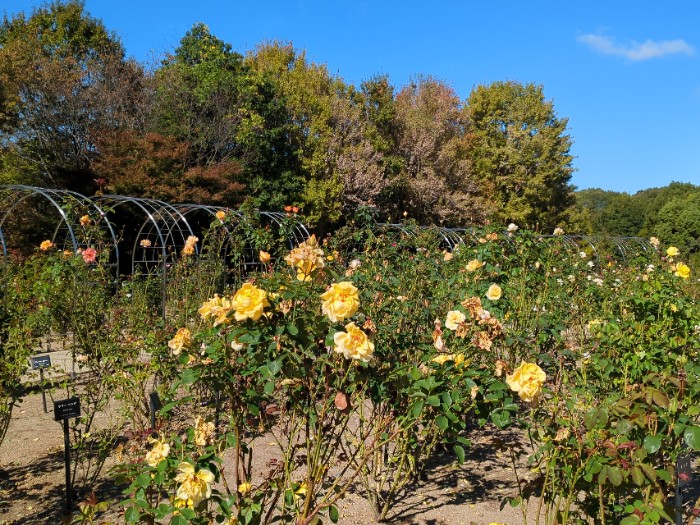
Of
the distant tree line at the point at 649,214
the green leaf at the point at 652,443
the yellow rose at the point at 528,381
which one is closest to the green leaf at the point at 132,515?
the yellow rose at the point at 528,381

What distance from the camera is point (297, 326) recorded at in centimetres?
179

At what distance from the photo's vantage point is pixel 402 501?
3.26 m

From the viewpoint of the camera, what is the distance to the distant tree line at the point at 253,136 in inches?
582

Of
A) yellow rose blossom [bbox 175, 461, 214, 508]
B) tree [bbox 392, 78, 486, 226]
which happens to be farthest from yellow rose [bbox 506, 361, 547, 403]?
tree [bbox 392, 78, 486, 226]

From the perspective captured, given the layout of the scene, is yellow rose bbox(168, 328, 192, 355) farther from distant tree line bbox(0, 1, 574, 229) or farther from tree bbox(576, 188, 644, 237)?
tree bbox(576, 188, 644, 237)

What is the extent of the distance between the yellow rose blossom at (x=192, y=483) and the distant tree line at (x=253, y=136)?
10.1 meters

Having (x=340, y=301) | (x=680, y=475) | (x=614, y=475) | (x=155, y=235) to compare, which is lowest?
(x=680, y=475)

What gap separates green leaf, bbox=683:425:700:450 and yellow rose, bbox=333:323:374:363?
879 mm

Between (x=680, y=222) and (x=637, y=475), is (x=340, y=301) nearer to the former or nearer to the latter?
(x=637, y=475)

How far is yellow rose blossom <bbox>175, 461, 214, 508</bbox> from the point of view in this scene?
159 cm

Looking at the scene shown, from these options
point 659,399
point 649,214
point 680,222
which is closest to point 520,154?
point 680,222

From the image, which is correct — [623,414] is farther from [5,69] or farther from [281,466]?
[5,69]

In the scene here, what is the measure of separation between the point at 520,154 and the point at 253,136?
13.0 meters

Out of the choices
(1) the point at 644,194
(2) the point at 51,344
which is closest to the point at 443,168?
(2) the point at 51,344
